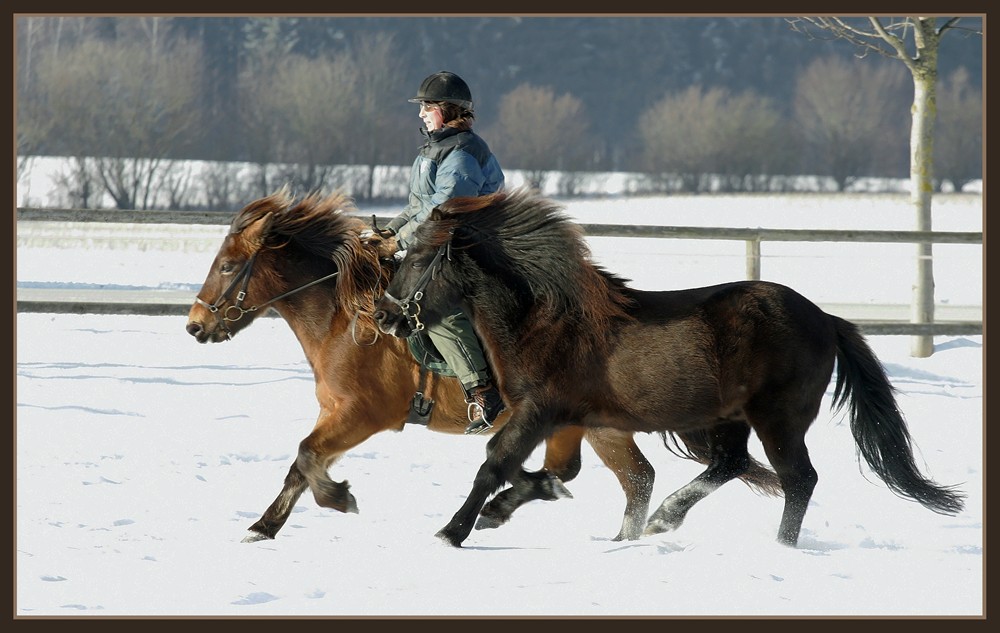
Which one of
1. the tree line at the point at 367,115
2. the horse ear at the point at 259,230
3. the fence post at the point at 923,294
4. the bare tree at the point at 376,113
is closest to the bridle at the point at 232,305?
the horse ear at the point at 259,230

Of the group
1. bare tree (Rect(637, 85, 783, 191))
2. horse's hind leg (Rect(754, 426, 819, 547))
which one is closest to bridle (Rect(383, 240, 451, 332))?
→ horse's hind leg (Rect(754, 426, 819, 547))

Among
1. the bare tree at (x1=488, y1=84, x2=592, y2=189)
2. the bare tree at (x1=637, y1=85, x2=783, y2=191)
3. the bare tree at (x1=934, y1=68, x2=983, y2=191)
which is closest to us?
the bare tree at (x1=934, y1=68, x2=983, y2=191)

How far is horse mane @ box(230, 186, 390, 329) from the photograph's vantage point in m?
5.23

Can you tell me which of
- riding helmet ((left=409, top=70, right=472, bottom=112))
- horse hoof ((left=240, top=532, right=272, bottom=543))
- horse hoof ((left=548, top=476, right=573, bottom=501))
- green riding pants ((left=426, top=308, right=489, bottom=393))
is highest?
riding helmet ((left=409, top=70, right=472, bottom=112))

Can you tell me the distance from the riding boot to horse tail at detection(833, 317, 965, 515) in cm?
161

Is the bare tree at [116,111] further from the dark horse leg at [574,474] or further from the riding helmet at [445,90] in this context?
the dark horse leg at [574,474]

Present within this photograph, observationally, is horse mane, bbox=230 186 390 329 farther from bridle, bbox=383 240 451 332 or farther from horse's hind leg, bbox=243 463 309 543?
horse's hind leg, bbox=243 463 309 543

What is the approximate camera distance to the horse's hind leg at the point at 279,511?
4.93m

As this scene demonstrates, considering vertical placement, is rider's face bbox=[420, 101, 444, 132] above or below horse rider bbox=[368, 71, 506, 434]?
above

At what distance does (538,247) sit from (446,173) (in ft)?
1.86

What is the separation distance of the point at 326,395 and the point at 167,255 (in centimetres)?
1679

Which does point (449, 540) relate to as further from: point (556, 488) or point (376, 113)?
point (376, 113)

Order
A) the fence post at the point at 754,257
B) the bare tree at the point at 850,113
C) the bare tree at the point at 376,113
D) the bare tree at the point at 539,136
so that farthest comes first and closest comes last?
the bare tree at the point at 850,113 < the bare tree at the point at 539,136 < the bare tree at the point at 376,113 < the fence post at the point at 754,257

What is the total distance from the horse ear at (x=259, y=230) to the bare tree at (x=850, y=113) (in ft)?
153
